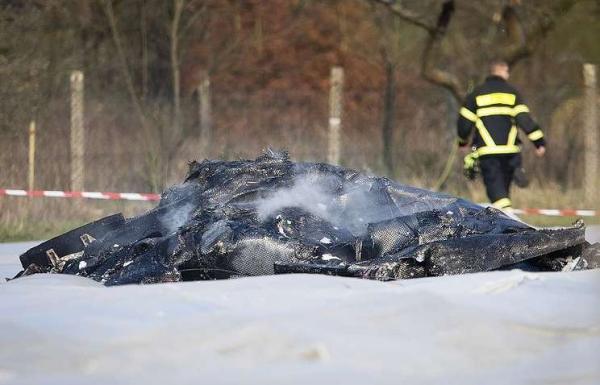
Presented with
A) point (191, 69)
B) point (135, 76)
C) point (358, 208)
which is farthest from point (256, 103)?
point (358, 208)

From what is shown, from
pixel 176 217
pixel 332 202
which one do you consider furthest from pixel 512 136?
pixel 176 217

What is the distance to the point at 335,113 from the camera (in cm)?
1598

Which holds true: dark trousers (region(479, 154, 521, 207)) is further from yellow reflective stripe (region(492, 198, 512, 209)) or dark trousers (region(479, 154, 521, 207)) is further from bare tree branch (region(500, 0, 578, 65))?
bare tree branch (region(500, 0, 578, 65))

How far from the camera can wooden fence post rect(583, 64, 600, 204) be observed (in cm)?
1605

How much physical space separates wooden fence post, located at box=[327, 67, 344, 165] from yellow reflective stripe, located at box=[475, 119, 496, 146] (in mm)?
5064

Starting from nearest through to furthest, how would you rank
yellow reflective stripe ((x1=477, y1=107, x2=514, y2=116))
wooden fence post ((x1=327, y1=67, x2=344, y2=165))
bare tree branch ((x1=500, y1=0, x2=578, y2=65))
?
yellow reflective stripe ((x1=477, y1=107, x2=514, y2=116))
wooden fence post ((x1=327, y1=67, x2=344, y2=165))
bare tree branch ((x1=500, y1=0, x2=578, y2=65))

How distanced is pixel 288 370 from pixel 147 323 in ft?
2.69

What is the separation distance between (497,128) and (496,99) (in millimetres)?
266

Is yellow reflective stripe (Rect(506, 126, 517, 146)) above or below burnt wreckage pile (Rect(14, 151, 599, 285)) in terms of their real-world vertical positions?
above

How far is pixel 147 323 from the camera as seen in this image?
522 centimetres

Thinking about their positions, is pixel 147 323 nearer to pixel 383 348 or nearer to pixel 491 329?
pixel 383 348

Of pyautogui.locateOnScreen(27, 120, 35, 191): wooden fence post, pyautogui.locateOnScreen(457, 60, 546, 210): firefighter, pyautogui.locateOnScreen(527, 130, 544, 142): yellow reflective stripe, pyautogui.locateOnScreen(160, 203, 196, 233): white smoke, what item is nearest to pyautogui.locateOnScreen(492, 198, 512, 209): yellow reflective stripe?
pyautogui.locateOnScreen(457, 60, 546, 210): firefighter

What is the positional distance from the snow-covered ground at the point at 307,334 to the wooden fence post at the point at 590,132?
34.3 ft

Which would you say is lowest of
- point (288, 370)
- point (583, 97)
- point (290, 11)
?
point (288, 370)
